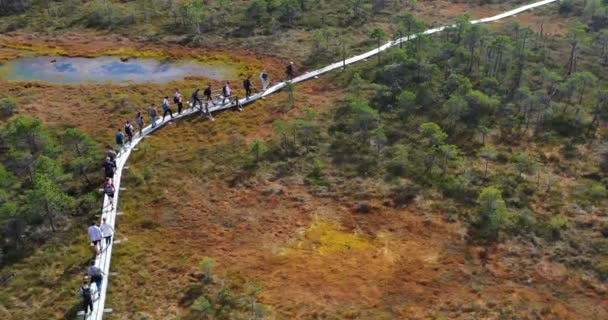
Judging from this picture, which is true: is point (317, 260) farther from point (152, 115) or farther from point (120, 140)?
point (152, 115)

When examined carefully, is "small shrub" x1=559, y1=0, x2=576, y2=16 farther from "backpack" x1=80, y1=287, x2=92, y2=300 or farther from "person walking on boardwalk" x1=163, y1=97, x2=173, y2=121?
"backpack" x1=80, y1=287, x2=92, y2=300

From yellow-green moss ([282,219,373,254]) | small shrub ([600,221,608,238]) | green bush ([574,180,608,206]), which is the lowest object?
small shrub ([600,221,608,238])

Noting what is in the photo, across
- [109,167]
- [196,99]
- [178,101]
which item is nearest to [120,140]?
[109,167]

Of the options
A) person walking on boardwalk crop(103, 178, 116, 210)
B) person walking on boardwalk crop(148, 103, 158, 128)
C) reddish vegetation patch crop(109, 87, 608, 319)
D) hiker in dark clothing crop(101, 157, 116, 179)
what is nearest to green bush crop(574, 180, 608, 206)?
reddish vegetation patch crop(109, 87, 608, 319)

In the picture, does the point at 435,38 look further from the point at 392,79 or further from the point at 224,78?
the point at 224,78

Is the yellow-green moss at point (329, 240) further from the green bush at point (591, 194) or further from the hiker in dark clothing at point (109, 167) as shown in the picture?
the green bush at point (591, 194)

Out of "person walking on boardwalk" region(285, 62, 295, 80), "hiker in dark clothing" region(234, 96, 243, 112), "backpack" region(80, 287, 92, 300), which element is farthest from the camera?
"person walking on boardwalk" region(285, 62, 295, 80)

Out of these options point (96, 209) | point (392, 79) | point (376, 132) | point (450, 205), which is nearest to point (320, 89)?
point (392, 79)

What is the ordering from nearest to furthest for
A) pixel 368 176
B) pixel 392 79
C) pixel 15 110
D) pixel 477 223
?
1. pixel 477 223
2. pixel 368 176
3. pixel 15 110
4. pixel 392 79
